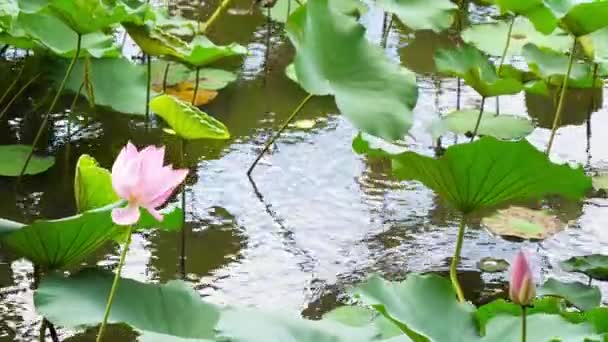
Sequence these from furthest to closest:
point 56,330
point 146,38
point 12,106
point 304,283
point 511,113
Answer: point 511,113
point 12,106
point 146,38
point 304,283
point 56,330

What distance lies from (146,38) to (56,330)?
59 centimetres

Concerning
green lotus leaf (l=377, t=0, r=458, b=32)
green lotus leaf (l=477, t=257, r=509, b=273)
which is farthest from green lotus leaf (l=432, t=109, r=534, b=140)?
green lotus leaf (l=477, t=257, r=509, b=273)

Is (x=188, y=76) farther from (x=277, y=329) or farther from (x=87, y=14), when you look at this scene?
(x=277, y=329)

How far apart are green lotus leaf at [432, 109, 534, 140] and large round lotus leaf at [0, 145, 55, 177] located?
66 cm

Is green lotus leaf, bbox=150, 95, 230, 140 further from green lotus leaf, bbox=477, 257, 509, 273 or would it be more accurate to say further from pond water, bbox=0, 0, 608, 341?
green lotus leaf, bbox=477, 257, 509, 273

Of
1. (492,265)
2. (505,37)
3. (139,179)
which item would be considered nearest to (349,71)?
(492,265)

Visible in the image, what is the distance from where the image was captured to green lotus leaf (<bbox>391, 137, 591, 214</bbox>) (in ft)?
4.30

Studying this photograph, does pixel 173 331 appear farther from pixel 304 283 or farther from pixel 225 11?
pixel 225 11

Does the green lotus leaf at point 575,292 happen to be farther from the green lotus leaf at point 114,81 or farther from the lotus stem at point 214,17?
the lotus stem at point 214,17

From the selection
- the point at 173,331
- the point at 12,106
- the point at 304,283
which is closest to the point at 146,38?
the point at 12,106

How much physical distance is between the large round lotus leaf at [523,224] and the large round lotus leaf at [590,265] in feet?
0.49

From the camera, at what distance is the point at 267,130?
2053mm

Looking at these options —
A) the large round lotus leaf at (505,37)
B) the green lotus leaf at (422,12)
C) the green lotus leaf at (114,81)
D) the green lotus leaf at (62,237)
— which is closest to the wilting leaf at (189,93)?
the green lotus leaf at (114,81)

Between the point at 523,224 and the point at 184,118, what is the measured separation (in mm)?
570
